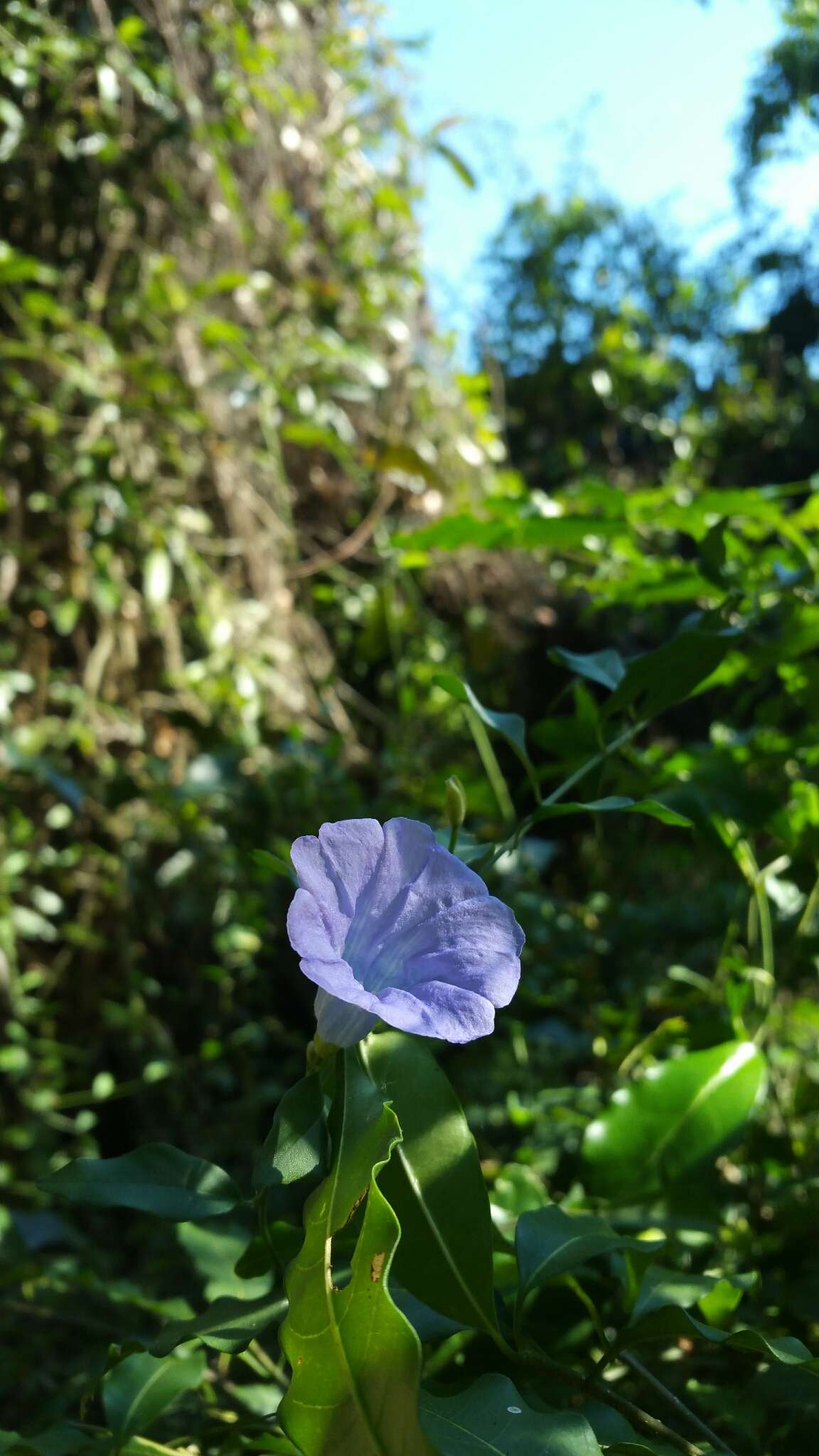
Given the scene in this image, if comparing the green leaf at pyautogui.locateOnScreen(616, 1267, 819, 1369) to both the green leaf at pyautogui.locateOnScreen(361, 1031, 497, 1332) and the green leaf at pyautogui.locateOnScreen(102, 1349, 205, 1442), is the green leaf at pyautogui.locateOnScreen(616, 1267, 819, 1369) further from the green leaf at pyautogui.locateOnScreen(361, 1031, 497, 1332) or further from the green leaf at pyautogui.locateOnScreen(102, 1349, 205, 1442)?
the green leaf at pyautogui.locateOnScreen(102, 1349, 205, 1442)

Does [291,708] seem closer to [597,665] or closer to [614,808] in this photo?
[597,665]

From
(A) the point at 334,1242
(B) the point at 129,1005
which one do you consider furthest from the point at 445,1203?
(B) the point at 129,1005

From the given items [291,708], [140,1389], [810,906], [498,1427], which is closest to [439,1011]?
[498,1427]

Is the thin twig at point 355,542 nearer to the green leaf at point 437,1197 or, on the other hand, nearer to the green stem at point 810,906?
the green stem at point 810,906

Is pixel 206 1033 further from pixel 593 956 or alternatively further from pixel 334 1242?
pixel 334 1242

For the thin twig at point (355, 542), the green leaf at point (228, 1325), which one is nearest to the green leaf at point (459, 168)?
the thin twig at point (355, 542)

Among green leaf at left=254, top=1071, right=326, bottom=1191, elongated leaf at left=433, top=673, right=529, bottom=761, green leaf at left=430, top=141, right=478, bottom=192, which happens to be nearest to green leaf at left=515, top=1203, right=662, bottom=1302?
green leaf at left=254, top=1071, right=326, bottom=1191
